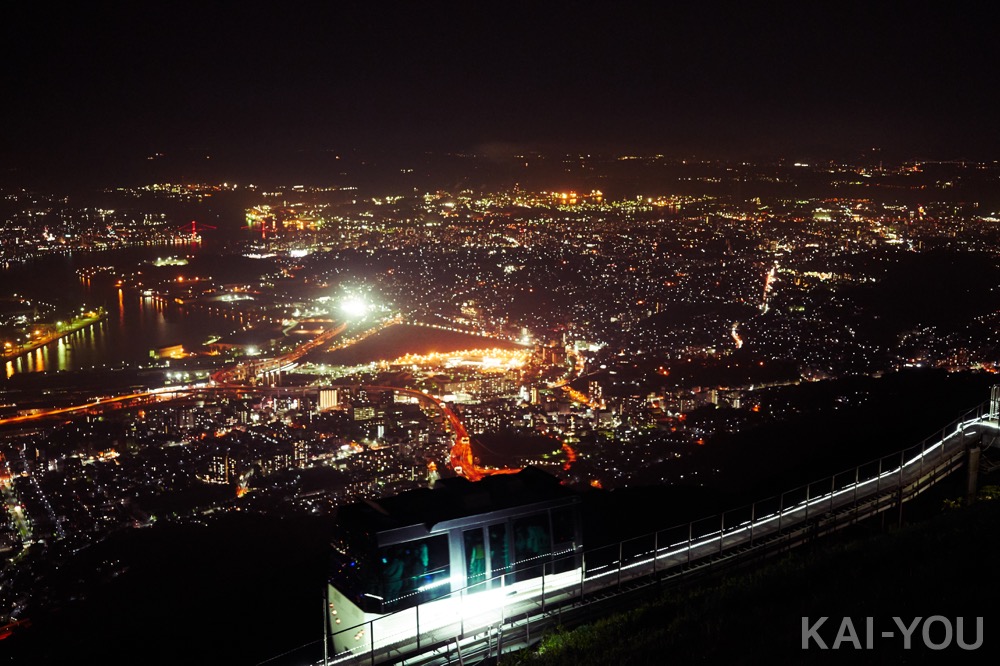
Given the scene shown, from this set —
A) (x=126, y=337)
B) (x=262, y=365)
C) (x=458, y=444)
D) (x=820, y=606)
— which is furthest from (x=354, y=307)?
(x=820, y=606)

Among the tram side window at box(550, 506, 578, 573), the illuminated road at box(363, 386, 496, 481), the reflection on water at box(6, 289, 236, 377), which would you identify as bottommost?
the illuminated road at box(363, 386, 496, 481)

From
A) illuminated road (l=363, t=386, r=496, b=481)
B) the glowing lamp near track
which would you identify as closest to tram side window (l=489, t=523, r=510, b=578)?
illuminated road (l=363, t=386, r=496, b=481)

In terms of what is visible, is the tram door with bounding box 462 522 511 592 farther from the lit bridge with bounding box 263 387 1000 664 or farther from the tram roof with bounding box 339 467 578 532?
the tram roof with bounding box 339 467 578 532

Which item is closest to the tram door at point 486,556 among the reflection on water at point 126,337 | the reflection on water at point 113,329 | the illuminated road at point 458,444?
the illuminated road at point 458,444

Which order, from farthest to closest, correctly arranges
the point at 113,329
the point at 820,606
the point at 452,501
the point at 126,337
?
the point at 113,329
the point at 126,337
the point at 452,501
the point at 820,606

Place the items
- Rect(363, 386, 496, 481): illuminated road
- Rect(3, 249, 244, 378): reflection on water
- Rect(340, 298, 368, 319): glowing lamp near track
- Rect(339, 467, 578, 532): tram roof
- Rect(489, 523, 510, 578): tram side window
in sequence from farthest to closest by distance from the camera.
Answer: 1. Rect(340, 298, 368, 319): glowing lamp near track
2. Rect(3, 249, 244, 378): reflection on water
3. Rect(363, 386, 496, 481): illuminated road
4. Rect(489, 523, 510, 578): tram side window
5. Rect(339, 467, 578, 532): tram roof

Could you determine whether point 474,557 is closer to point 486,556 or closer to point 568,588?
point 486,556

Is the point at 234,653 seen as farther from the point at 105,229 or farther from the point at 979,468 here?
the point at 105,229
